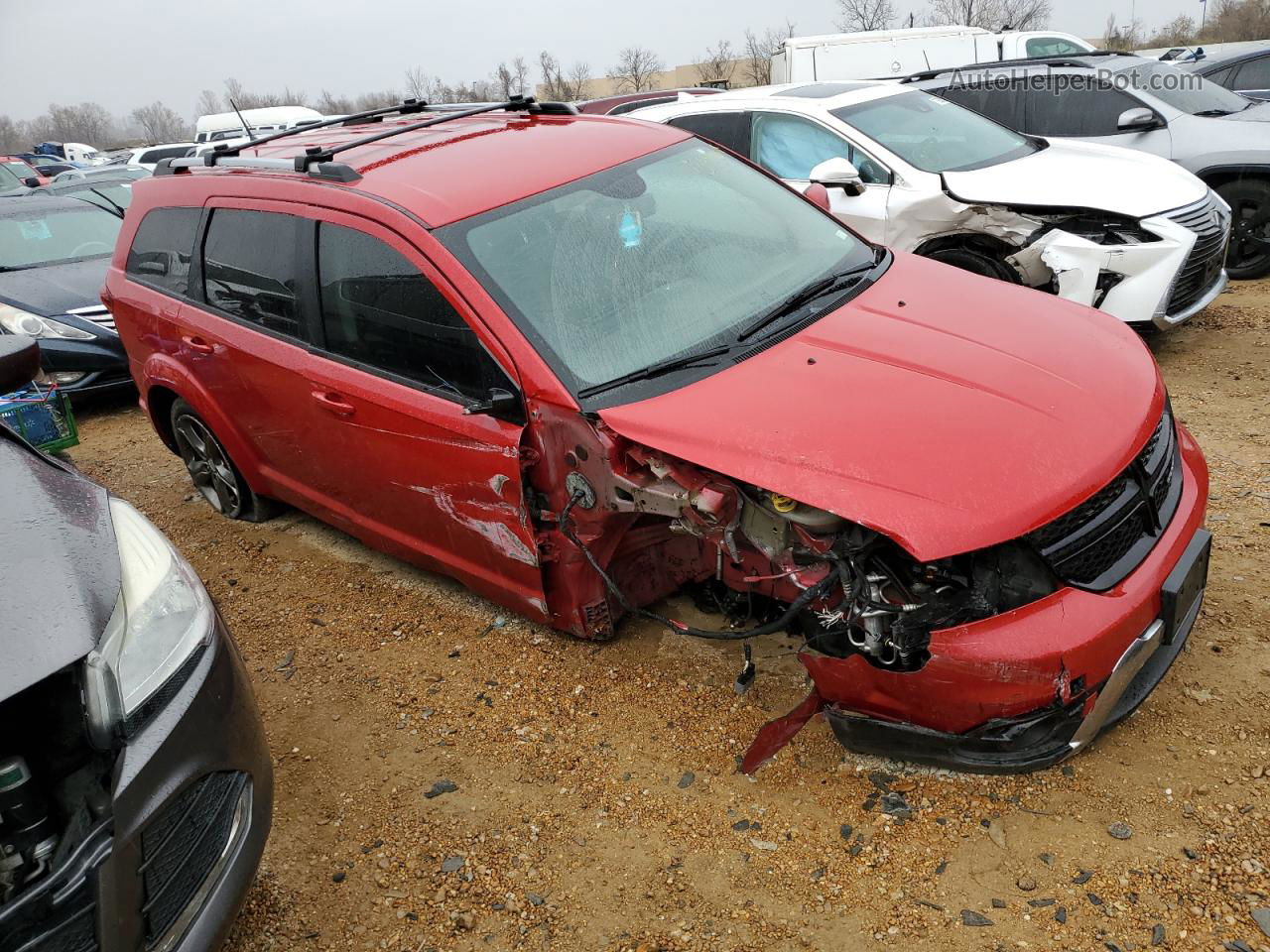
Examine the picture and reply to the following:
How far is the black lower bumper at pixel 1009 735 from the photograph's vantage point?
2348 millimetres

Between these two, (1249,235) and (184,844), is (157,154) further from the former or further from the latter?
(184,844)

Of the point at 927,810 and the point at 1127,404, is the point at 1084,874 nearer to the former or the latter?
the point at 927,810

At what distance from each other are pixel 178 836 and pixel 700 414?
1635 mm

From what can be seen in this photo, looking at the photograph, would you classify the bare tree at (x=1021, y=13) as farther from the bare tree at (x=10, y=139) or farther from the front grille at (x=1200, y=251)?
the bare tree at (x=10, y=139)

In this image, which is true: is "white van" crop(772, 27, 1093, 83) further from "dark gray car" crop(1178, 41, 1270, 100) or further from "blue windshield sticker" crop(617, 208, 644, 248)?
"blue windshield sticker" crop(617, 208, 644, 248)

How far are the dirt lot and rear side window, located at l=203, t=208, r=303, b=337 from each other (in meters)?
1.38

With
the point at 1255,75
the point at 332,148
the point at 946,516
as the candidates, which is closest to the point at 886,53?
the point at 1255,75

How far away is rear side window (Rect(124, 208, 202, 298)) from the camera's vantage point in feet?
13.8

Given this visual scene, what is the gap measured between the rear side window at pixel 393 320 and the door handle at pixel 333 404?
0.55 feet

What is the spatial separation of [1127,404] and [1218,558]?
1.25 meters

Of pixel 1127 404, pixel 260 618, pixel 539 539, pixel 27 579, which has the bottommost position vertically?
pixel 260 618

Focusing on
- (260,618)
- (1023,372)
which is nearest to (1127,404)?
(1023,372)

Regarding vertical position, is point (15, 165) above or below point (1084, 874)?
above

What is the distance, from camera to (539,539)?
306cm
